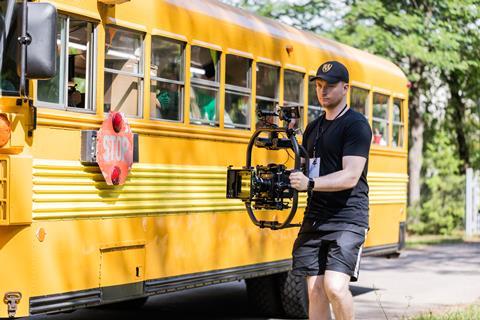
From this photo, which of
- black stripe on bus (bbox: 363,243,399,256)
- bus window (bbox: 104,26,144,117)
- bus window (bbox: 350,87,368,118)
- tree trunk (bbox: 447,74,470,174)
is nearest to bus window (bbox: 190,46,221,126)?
bus window (bbox: 104,26,144,117)

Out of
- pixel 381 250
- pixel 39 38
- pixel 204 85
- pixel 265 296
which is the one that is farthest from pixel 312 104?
pixel 39 38

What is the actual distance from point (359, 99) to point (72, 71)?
490cm

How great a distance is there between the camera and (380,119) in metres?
11.4

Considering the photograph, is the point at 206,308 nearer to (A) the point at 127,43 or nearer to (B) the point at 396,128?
(B) the point at 396,128

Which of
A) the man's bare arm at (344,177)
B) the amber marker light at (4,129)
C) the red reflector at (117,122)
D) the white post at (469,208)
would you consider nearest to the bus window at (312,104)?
the red reflector at (117,122)

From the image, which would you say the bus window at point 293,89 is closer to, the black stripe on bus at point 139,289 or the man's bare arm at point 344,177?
the black stripe on bus at point 139,289

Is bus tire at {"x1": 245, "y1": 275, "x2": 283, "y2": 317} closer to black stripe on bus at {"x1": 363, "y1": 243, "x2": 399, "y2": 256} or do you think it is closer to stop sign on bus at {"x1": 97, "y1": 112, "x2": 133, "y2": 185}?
black stripe on bus at {"x1": 363, "y1": 243, "x2": 399, "y2": 256}

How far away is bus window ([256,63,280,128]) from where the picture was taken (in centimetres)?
880

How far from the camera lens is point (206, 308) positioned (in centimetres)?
Result: 1038

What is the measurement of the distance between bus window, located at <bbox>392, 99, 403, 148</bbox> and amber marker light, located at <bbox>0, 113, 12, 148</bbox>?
6856mm

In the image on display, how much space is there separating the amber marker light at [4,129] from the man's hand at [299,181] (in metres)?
1.71

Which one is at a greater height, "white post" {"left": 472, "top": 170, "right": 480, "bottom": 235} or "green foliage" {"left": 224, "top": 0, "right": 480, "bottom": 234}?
"green foliage" {"left": 224, "top": 0, "right": 480, "bottom": 234}

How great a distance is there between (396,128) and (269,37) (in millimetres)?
3538

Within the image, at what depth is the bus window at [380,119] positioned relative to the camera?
1123 cm
